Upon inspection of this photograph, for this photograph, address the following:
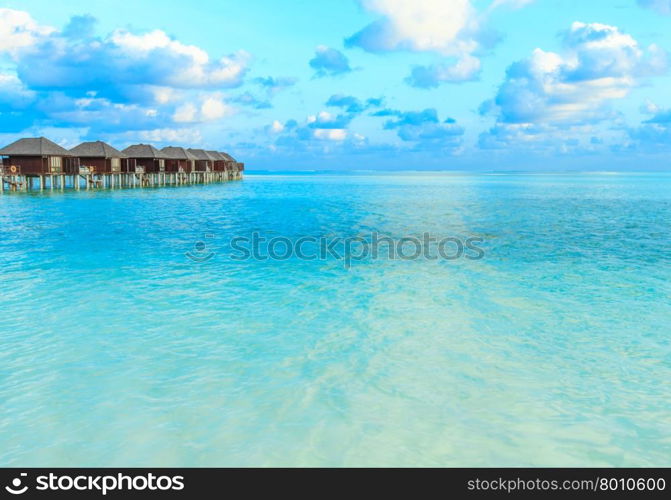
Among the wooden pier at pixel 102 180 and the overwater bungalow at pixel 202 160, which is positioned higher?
the overwater bungalow at pixel 202 160

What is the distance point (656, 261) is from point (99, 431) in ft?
47.3

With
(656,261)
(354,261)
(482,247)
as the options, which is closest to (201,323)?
(354,261)

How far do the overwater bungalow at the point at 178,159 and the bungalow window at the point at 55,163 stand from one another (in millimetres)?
13860

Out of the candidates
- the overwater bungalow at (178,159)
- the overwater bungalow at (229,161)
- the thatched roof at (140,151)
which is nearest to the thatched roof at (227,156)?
the overwater bungalow at (229,161)

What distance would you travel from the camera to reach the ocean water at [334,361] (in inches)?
179

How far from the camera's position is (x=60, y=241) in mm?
16844

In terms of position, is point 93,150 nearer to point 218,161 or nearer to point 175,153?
point 175,153

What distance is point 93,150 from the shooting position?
138 feet

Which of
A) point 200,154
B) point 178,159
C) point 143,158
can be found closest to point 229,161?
point 200,154

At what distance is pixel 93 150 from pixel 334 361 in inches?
1650

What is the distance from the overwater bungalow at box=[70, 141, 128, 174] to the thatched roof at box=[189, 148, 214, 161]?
16.7 m

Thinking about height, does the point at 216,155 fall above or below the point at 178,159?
above

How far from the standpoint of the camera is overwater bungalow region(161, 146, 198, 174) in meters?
54.2

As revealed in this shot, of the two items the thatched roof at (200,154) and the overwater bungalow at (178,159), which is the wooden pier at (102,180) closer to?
Answer: the overwater bungalow at (178,159)
